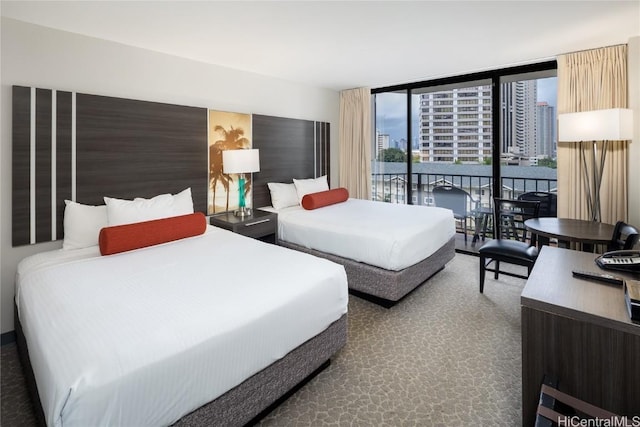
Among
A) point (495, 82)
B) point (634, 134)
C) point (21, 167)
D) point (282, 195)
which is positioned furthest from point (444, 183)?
point (21, 167)

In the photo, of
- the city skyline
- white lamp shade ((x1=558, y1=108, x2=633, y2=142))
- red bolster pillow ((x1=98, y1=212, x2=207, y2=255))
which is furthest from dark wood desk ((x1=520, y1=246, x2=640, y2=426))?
the city skyline

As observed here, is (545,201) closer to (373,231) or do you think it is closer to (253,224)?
(373,231)

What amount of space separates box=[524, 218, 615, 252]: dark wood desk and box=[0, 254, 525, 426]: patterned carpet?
2.52 ft

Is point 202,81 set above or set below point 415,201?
above

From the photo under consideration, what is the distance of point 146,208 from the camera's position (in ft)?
9.66

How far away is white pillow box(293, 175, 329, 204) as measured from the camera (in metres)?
4.63

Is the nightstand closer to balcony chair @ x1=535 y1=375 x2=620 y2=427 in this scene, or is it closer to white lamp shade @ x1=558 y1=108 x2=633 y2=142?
balcony chair @ x1=535 y1=375 x2=620 y2=427

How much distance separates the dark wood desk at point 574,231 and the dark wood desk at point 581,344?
4.48 feet

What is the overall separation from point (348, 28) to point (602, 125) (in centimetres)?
251

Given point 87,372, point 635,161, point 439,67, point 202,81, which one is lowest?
point 87,372

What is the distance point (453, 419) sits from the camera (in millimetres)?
1781

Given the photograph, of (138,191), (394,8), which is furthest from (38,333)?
(394,8)

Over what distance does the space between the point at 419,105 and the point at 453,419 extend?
174 inches

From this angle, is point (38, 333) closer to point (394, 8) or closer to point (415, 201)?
point (394, 8)
